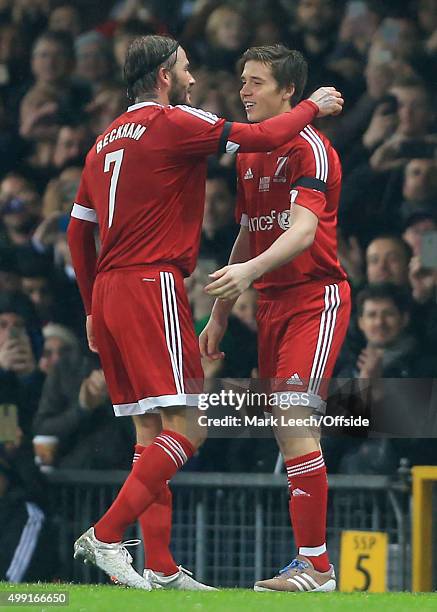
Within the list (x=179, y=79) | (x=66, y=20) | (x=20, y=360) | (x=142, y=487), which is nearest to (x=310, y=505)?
(x=142, y=487)

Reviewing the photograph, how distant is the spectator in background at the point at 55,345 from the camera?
881cm

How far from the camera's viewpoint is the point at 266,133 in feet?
18.4

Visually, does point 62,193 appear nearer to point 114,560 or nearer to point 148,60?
point 148,60

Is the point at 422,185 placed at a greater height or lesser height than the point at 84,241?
greater

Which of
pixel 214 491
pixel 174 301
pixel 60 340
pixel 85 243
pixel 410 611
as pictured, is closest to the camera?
pixel 410 611

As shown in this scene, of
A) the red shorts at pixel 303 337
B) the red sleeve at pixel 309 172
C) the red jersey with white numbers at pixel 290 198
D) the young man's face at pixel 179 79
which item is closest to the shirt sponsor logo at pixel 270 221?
the red jersey with white numbers at pixel 290 198

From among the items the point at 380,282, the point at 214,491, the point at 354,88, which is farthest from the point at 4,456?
the point at 354,88

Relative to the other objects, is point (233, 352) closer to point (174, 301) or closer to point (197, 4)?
point (197, 4)

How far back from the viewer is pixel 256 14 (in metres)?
8.91

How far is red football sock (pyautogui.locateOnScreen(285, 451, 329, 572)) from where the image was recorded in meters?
5.82

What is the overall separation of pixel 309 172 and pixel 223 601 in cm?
177

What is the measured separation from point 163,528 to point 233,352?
2.80 metres

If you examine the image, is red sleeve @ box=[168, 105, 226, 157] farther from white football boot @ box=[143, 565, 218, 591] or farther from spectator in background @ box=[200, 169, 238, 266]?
spectator in background @ box=[200, 169, 238, 266]

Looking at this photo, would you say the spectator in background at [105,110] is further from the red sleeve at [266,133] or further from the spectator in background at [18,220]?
the red sleeve at [266,133]
